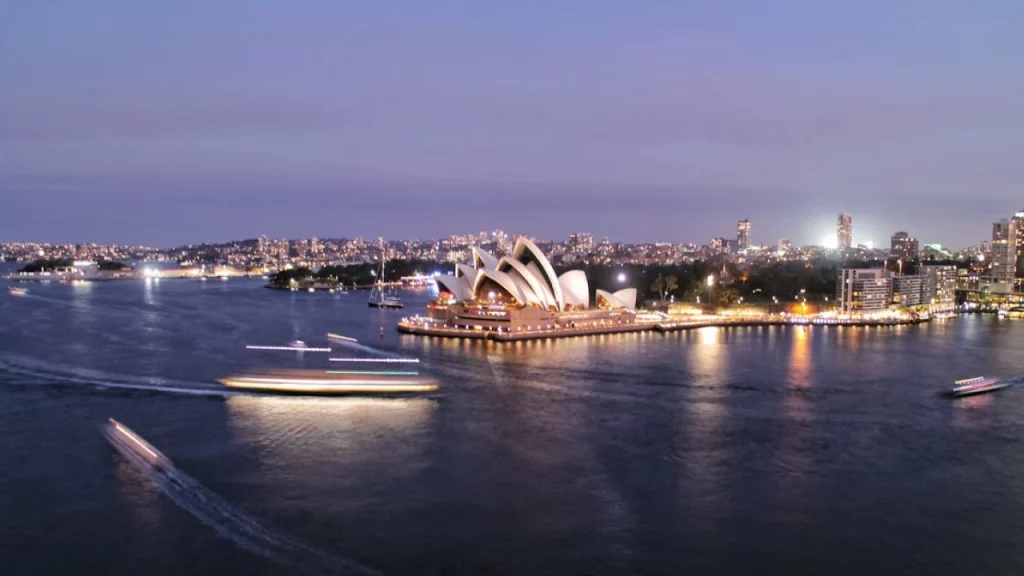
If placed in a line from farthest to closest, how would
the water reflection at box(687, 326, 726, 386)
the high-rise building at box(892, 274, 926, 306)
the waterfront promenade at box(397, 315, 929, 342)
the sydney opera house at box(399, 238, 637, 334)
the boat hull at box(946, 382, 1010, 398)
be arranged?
the high-rise building at box(892, 274, 926, 306)
the sydney opera house at box(399, 238, 637, 334)
the waterfront promenade at box(397, 315, 929, 342)
the water reflection at box(687, 326, 726, 386)
the boat hull at box(946, 382, 1010, 398)

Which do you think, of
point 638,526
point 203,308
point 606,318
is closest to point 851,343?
point 606,318

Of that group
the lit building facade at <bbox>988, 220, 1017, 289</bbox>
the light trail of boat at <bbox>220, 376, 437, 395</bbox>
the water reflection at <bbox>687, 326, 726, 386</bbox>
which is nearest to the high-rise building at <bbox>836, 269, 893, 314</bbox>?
the water reflection at <bbox>687, 326, 726, 386</bbox>

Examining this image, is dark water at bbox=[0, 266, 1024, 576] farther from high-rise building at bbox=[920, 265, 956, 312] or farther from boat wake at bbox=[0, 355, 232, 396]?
high-rise building at bbox=[920, 265, 956, 312]

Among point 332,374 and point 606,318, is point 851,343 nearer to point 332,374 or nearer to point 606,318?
point 606,318

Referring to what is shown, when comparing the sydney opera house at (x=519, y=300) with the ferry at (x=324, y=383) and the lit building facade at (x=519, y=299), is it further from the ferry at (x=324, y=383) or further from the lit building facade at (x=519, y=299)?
the ferry at (x=324, y=383)

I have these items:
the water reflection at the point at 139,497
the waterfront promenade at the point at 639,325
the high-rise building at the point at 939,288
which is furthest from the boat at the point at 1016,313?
the water reflection at the point at 139,497
